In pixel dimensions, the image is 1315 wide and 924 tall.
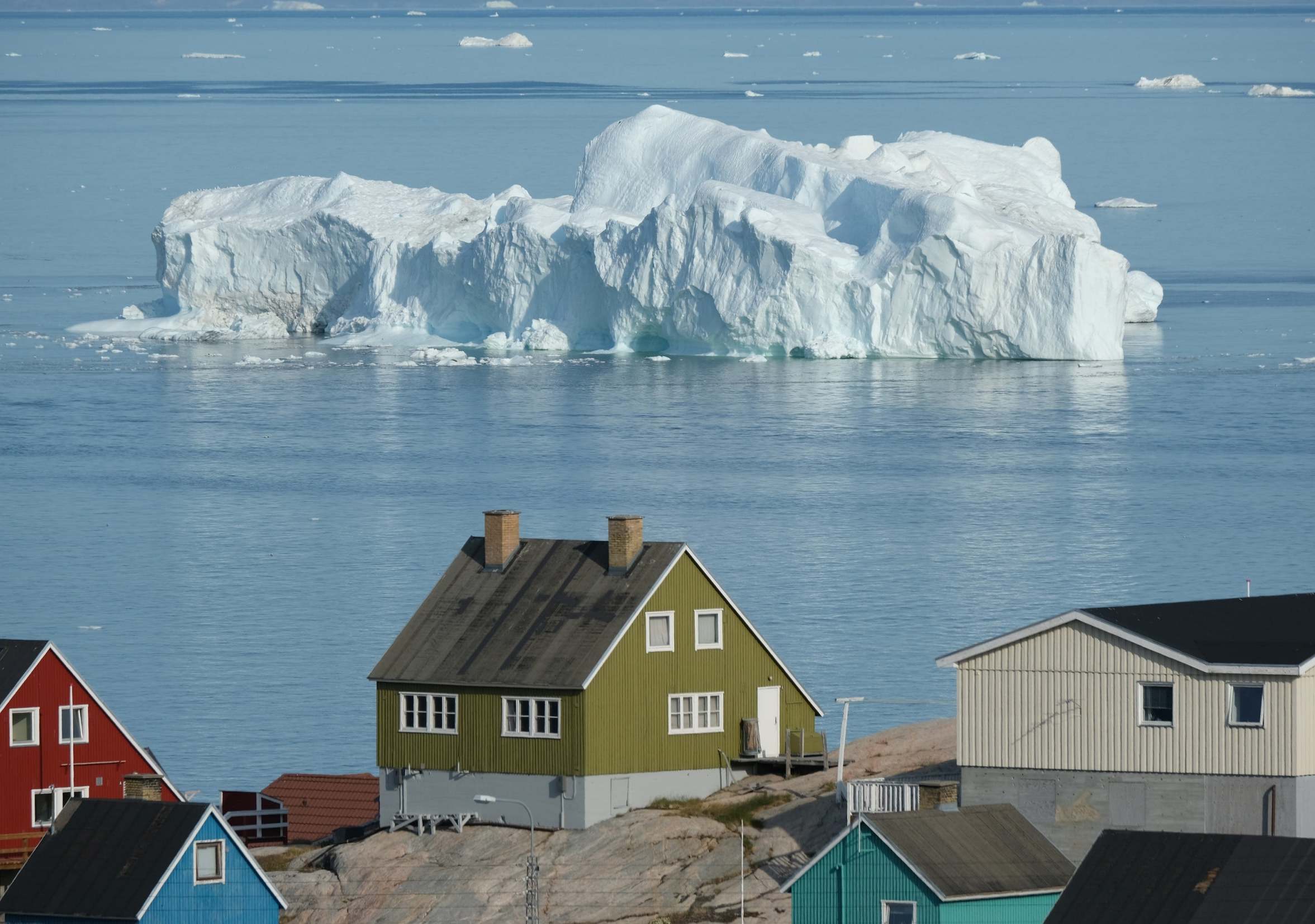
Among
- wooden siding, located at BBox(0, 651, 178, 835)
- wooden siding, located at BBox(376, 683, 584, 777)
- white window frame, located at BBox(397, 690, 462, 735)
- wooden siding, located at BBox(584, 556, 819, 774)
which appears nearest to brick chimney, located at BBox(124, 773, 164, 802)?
wooden siding, located at BBox(0, 651, 178, 835)

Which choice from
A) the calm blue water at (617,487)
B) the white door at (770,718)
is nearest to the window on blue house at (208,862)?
the white door at (770,718)

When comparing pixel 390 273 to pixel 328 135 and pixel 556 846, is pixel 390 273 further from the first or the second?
pixel 328 135

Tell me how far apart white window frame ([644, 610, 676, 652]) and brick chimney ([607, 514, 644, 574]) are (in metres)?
0.61

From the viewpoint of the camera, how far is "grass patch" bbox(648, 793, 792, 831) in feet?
75.0

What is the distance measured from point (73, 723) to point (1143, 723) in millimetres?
10540

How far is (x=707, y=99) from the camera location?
528ft

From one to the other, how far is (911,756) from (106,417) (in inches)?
1693

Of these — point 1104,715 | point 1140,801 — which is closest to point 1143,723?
point 1104,715

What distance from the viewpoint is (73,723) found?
24766mm

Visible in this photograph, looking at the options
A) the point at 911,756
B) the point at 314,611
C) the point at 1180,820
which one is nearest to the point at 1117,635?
the point at 1180,820

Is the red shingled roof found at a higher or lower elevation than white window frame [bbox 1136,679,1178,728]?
lower

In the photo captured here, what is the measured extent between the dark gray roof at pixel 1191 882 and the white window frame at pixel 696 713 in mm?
7546

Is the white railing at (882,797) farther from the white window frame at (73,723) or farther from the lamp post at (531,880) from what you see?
the white window frame at (73,723)

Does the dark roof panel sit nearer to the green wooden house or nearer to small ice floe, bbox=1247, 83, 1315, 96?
the green wooden house
